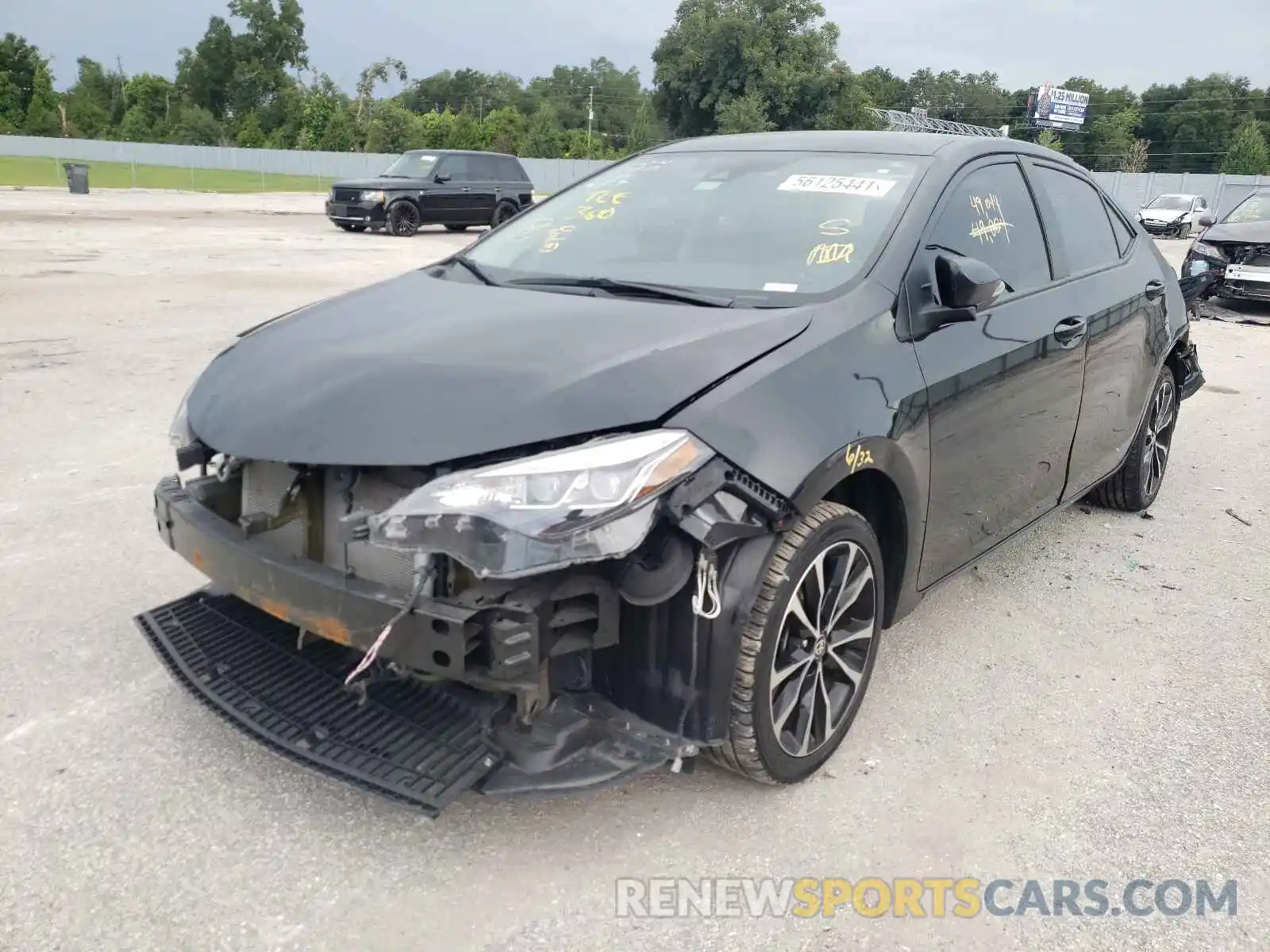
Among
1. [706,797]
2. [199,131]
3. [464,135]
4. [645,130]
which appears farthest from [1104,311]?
[199,131]

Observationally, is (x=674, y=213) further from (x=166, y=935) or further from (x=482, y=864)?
(x=166, y=935)

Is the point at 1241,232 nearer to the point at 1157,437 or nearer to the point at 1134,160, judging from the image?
the point at 1157,437

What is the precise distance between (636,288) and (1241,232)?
1207 centimetres

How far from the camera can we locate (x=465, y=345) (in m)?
2.69

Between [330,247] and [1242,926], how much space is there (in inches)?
688

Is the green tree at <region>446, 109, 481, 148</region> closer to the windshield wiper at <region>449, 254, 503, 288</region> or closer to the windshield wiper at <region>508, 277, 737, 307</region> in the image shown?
the windshield wiper at <region>449, 254, 503, 288</region>

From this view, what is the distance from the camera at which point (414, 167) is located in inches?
829

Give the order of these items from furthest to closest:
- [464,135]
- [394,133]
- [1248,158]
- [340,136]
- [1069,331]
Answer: [340,136]
[394,133]
[464,135]
[1248,158]
[1069,331]

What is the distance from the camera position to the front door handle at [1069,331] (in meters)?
3.76

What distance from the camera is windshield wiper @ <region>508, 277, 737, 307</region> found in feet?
9.79

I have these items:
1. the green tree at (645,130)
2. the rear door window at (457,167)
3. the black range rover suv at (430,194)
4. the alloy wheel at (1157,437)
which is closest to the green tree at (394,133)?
the green tree at (645,130)

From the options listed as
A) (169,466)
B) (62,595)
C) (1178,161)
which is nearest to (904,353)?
(62,595)

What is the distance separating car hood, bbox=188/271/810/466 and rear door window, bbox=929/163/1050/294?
2.99 ft

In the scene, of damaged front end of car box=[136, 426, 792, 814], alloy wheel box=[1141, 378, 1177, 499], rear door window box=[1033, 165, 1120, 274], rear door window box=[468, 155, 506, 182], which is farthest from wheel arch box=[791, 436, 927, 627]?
rear door window box=[468, 155, 506, 182]
